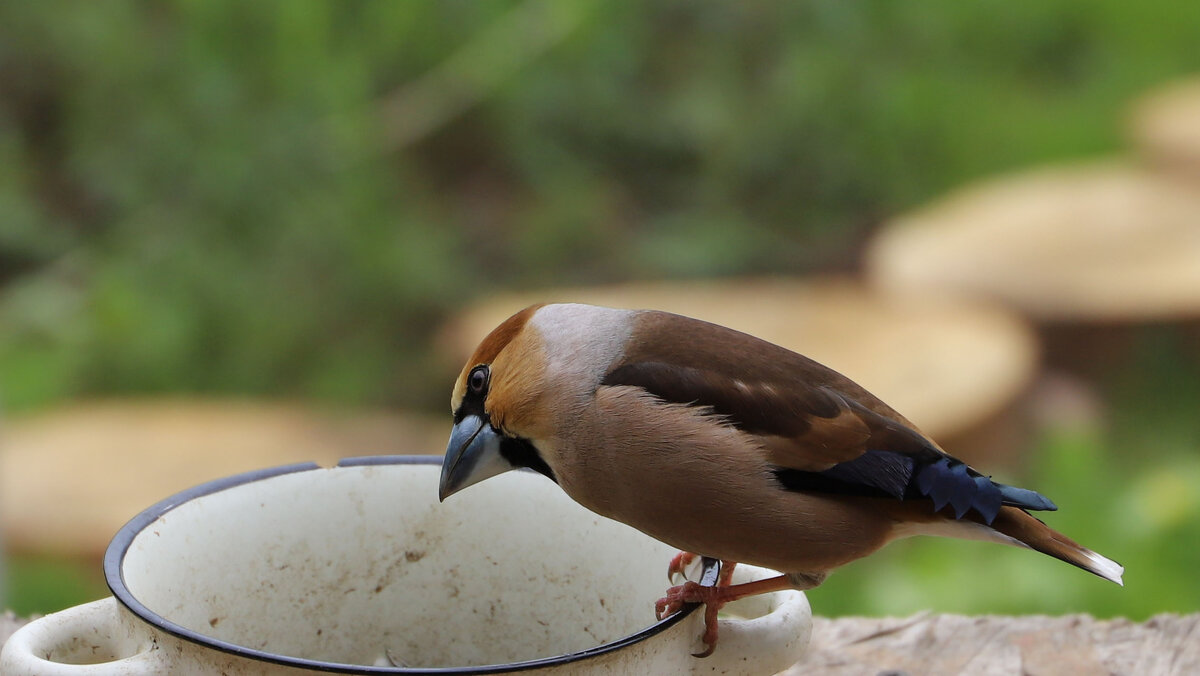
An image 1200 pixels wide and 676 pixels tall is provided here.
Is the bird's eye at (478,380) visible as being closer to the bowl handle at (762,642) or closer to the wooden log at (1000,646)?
the bowl handle at (762,642)

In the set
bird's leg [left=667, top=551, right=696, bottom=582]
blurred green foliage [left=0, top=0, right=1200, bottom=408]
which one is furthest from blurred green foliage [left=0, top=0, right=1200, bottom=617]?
bird's leg [left=667, top=551, right=696, bottom=582]

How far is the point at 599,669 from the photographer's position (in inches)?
61.9

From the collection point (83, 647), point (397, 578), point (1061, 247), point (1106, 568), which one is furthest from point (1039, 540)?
point (1061, 247)

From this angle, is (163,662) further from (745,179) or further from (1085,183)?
(1085,183)

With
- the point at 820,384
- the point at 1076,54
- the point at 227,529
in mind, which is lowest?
the point at 227,529

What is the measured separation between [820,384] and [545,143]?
561 cm

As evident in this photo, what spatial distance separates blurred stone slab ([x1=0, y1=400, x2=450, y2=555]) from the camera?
15.6ft

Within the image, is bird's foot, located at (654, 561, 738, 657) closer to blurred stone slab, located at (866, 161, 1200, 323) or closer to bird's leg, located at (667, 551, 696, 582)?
bird's leg, located at (667, 551, 696, 582)

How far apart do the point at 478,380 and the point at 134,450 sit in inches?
141

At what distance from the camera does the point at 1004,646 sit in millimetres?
2518

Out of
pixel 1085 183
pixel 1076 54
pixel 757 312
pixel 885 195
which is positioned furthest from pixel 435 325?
pixel 1076 54

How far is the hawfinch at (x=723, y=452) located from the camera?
1943 mm

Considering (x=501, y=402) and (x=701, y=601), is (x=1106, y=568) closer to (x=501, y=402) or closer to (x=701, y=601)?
(x=701, y=601)

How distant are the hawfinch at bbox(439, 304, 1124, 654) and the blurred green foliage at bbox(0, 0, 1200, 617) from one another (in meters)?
2.92
